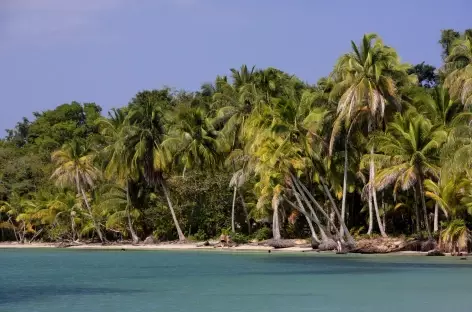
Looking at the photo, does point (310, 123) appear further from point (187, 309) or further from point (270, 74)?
point (187, 309)

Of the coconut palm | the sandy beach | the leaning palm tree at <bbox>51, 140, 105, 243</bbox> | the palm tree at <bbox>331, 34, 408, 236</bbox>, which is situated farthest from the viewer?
the leaning palm tree at <bbox>51, 140, 105, 243</bbox>

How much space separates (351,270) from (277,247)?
14.0 metres

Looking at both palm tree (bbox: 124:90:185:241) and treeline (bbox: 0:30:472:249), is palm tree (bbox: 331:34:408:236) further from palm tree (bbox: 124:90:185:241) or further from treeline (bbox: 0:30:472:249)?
palm tree (bbox: 124:90:185:241)

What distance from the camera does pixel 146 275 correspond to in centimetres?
2625

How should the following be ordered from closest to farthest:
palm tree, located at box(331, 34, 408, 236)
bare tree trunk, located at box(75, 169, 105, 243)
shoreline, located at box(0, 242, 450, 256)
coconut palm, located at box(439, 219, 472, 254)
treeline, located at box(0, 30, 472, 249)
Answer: coconut palm, located at box(439, 219, 472, 254)
treeline, located at box(0, 30, 472, 249)
palm tree, located at box(331, 34, 408, 236)
shoreline, located at box(0, 242, 450, 256)
bare tree trunk, located at box(75, 169, 105, 243)

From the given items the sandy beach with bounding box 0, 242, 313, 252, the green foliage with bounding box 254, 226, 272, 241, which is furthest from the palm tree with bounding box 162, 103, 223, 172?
the green foliage with bounding box 254, 226, 272, 241

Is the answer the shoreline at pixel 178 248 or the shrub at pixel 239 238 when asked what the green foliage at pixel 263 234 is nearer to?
the shrub at pixel 239 238

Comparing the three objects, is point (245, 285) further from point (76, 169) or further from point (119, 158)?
point (76, 169)

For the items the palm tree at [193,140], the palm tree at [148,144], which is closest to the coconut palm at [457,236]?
Result: the palm tree at [193,140]

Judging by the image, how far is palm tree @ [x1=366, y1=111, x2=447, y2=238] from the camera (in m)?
32.7

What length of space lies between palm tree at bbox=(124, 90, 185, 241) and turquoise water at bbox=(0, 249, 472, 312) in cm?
1367

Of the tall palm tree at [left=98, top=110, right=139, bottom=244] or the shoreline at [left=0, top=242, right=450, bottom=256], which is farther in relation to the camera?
the tall palm tree at [left=98, top=110, right=139, bottom=244]

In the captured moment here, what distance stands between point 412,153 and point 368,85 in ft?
13.7

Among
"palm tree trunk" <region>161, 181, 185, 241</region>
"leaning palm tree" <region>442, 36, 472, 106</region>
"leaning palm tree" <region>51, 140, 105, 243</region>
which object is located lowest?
"palm tree trunk" <region>161, 181, 185, 241</region>
